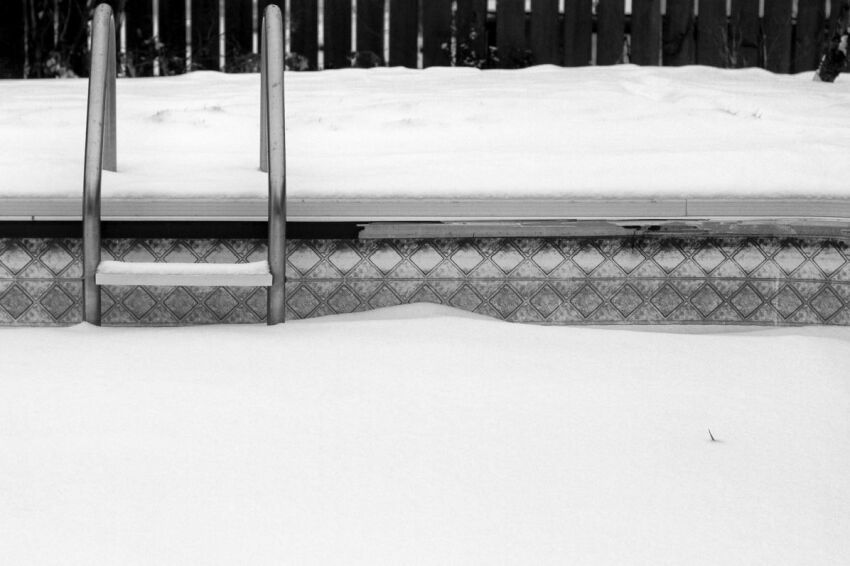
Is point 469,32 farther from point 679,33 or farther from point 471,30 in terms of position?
point 679,33

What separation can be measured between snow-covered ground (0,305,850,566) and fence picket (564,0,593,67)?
11.5 ft

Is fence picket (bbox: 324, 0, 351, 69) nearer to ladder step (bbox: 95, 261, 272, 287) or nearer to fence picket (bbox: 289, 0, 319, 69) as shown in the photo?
fence picket (bbox: 289, 0, 319, 69)

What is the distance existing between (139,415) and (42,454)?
0.20m

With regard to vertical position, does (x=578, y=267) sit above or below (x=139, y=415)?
above

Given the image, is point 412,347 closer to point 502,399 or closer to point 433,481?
point 502,399

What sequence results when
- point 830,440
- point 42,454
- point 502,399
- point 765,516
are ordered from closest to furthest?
point 765,516 < point 42,454 < point 830,440 < point 502,399

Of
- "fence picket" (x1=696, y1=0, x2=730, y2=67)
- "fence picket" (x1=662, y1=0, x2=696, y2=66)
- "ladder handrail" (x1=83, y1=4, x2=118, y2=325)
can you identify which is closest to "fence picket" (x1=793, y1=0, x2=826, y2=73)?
"fence picket" (x1=696, y1=0, x2=730, y2=67)

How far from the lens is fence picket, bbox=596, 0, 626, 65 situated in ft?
18.7

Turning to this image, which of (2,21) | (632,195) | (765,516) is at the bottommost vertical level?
(765,516)

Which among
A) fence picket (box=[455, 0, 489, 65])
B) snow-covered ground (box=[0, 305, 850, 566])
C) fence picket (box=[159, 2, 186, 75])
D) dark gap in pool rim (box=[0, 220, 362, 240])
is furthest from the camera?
fence picket (box=[159, 2, 186, 75])

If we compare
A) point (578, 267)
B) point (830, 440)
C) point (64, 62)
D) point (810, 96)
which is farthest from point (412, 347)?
point (64, 62)

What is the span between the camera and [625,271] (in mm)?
2543

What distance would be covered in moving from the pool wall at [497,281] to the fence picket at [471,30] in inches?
131

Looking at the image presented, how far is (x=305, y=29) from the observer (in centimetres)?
586
